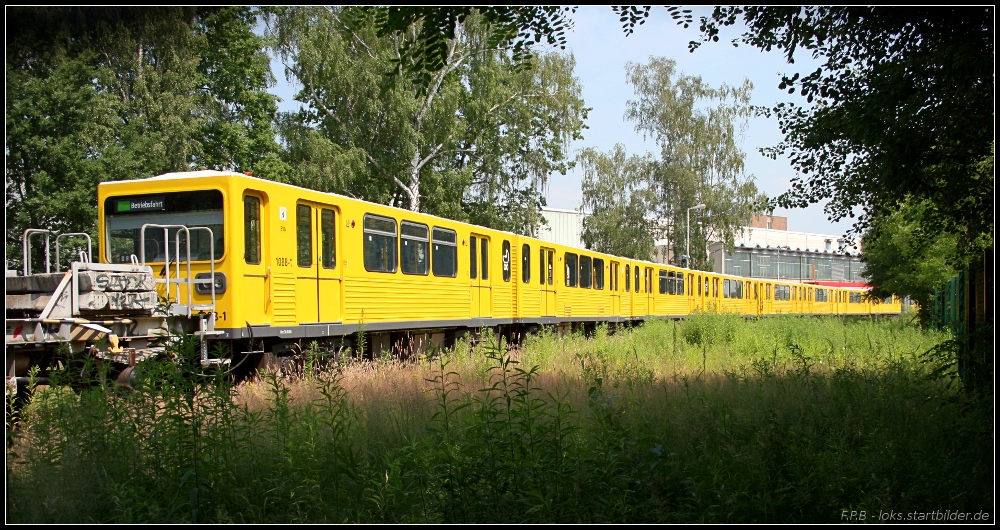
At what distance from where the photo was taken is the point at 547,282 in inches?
875

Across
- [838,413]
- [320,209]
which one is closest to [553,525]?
[838,413]

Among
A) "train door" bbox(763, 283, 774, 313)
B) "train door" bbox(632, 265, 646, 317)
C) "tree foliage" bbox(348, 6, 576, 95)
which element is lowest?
"train door" bbox(763, 283, 774, 313)

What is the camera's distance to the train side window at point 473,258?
17.6 meters

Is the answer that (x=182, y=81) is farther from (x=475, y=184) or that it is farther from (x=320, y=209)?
(x=320, y=209)

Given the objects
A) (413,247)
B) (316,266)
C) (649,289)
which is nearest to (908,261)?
(649,289)

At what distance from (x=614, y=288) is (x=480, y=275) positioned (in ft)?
34.8

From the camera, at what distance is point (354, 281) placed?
1308cm

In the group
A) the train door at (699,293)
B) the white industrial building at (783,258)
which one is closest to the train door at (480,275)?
the train door at (699,293)

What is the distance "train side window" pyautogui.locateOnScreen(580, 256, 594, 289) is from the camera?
81.4 feet

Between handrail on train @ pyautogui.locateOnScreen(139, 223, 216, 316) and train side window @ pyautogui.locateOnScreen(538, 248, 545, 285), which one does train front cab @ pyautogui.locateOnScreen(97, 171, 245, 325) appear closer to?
handrail on train @ pyautogui.locateOnScreen(139, 223, 216, 316)

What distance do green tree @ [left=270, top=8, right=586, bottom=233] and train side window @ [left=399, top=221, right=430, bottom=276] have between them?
50.9 feet

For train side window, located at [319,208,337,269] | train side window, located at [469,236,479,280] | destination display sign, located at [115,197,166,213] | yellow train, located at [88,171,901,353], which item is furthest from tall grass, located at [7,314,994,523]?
train side window, located at [469,236,479,280]

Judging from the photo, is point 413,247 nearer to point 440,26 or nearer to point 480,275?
point 480,275

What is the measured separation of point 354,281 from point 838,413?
7.92 m
